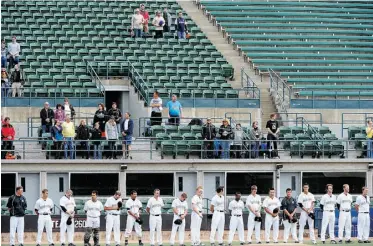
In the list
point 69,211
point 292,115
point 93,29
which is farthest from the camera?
point 93,29

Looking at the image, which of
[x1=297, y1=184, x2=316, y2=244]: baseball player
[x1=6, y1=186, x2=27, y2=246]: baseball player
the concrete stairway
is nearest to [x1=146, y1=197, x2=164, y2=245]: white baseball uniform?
[x1=6, y1=186, x2=27, y2=246]: baseball player

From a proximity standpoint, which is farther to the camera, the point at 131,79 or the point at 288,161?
the point at 131,79

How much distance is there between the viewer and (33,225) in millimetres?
37781

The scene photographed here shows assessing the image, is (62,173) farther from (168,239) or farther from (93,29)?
(93,29)

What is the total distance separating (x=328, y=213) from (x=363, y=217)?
92 cm

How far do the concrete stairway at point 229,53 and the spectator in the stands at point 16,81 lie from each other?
7.50 m

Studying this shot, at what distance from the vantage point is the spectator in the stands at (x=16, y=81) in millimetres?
44250

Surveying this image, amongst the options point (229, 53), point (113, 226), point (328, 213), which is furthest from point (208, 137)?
point (229, 53)

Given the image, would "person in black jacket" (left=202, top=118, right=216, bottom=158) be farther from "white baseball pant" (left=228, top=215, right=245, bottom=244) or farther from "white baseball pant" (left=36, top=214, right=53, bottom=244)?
"white baseball pant" (left=36, top=214, right=53, bottom=244)

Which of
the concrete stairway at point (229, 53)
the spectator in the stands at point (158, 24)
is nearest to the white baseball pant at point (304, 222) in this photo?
the concrete stairway at point (229, 53)

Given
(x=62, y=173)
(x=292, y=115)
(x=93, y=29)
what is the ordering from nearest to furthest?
(x=62, y=173) < (x=292, y=115) < (x=93, y=29)

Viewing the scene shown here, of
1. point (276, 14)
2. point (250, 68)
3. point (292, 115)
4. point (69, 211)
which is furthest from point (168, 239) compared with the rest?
point (276, 14)

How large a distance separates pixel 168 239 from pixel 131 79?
31.9 feet

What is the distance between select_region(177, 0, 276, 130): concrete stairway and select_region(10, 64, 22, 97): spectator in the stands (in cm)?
750
